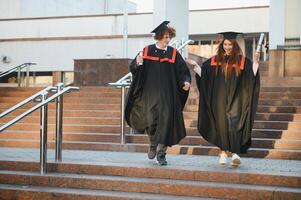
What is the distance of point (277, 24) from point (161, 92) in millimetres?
9400

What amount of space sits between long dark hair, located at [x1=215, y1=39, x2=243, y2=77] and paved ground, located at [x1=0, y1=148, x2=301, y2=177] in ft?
4.09

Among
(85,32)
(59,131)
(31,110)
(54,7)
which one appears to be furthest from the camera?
(54,7)

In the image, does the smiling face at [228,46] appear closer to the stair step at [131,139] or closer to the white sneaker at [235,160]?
the white sneaker at [235,160]

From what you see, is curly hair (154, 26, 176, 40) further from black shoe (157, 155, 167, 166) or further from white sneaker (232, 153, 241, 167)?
white sneaker (232, 153, 241, 167)

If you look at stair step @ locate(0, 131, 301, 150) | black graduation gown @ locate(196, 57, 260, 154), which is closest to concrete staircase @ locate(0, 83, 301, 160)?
stair step @ locate(0, 131, 301, 150)

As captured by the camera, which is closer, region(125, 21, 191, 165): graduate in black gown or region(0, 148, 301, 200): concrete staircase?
region(0, 148, 301, 200): concrete staircase

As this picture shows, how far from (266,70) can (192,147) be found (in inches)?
320

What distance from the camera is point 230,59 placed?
7.03 meters

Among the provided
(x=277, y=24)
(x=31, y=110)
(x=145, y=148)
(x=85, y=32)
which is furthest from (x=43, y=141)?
(x=85, y=32)

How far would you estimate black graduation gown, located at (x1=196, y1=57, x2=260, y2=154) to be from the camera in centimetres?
695

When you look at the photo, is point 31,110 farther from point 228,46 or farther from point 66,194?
point 228,46

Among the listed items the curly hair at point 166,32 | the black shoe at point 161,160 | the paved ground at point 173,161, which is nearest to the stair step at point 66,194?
the paved ground at point 173,161

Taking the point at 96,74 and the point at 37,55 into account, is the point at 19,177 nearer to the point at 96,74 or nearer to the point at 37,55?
the point at 96,74

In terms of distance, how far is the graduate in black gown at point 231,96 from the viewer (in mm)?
6938
